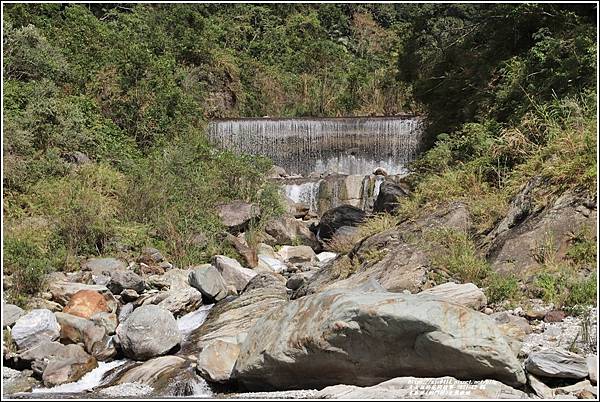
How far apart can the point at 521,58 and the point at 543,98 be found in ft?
6.66

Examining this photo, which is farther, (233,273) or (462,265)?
(233,273)

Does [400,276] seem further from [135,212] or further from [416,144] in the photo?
[416,144]

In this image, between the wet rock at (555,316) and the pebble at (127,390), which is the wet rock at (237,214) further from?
the wet rock at (555,316)

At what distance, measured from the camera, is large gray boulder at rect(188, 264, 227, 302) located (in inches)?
378

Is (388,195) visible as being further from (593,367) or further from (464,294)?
(593,367)

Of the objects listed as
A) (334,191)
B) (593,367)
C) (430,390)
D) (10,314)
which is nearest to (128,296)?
(10,314)

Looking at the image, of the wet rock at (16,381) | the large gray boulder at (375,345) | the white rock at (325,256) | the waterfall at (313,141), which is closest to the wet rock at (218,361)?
the large gray boulder at (375,345)

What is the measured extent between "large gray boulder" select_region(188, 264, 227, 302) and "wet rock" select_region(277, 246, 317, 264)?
135 inches

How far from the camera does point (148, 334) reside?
283 inches

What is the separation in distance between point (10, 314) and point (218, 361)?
10.5 ft

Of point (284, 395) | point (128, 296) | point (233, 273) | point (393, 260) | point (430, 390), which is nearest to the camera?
point (430, 390)

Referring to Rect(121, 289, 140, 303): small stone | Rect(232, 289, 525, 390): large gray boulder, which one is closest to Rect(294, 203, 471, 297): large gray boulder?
Rect(232, 289, 525, 390): large gray boulder

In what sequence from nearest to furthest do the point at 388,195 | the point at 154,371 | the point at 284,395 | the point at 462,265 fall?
the point at 284,395
the point at 154,371
the point at 462,265
the point at 388,195

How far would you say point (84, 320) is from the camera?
7785mm
